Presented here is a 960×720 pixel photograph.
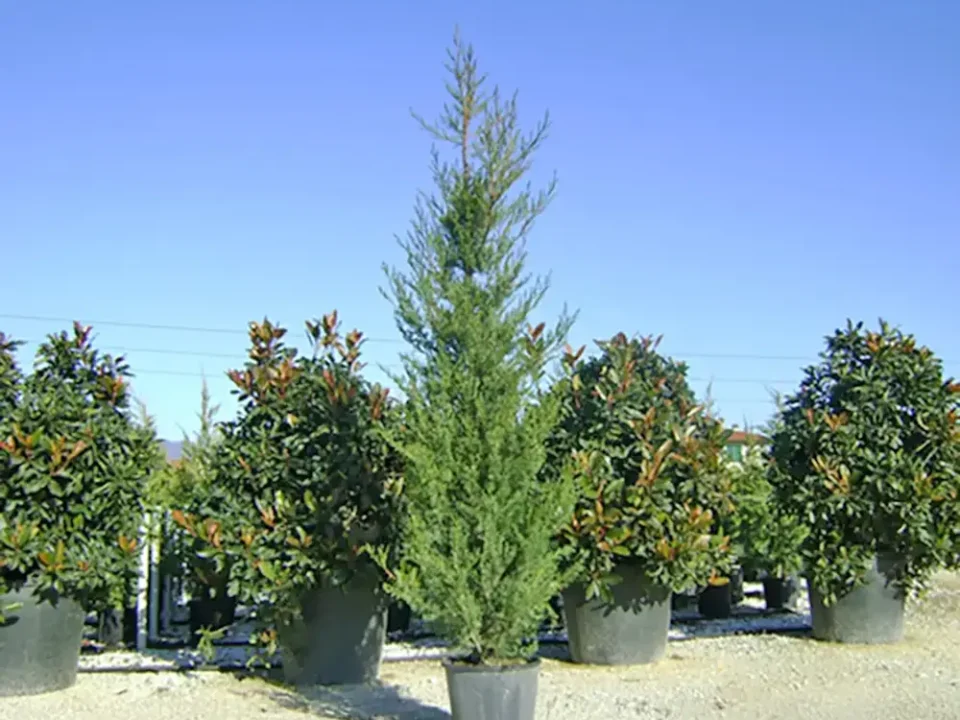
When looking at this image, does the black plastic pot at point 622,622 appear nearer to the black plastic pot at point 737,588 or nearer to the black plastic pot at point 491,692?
the black plastic pot at point 491,692

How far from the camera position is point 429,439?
19.3 feet

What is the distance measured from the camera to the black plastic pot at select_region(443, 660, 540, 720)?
568 centimetres

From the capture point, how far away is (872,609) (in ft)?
28.9

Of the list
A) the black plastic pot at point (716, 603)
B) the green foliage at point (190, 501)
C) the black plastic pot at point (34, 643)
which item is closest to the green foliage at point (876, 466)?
the black plastic pot at point (716, 603)

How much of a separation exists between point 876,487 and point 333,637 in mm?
4535

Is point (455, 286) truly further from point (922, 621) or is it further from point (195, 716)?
point (922, 621)

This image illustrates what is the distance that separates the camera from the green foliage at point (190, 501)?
7.87 m

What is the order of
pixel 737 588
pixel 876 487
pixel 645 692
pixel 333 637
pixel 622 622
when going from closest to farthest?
pixel 645 692, pixel 333 637, pixel 622 622, pixel 876 487, pixel 737 588

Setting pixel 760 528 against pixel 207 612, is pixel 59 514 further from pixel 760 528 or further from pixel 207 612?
pixel 760 528

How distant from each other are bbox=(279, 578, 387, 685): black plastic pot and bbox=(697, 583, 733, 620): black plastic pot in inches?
174

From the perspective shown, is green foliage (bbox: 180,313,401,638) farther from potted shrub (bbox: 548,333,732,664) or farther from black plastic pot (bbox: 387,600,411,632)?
black plastic pot (bbox: 387,600,411,632)

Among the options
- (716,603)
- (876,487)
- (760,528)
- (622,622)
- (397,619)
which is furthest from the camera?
(716,603)

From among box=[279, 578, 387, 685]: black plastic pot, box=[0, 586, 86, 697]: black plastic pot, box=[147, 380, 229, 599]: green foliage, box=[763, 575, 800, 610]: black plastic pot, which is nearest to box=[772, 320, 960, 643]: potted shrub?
box=[763, 575, 800, 610]: black plastic pot

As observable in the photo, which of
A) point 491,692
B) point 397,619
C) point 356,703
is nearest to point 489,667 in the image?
point 491,692
